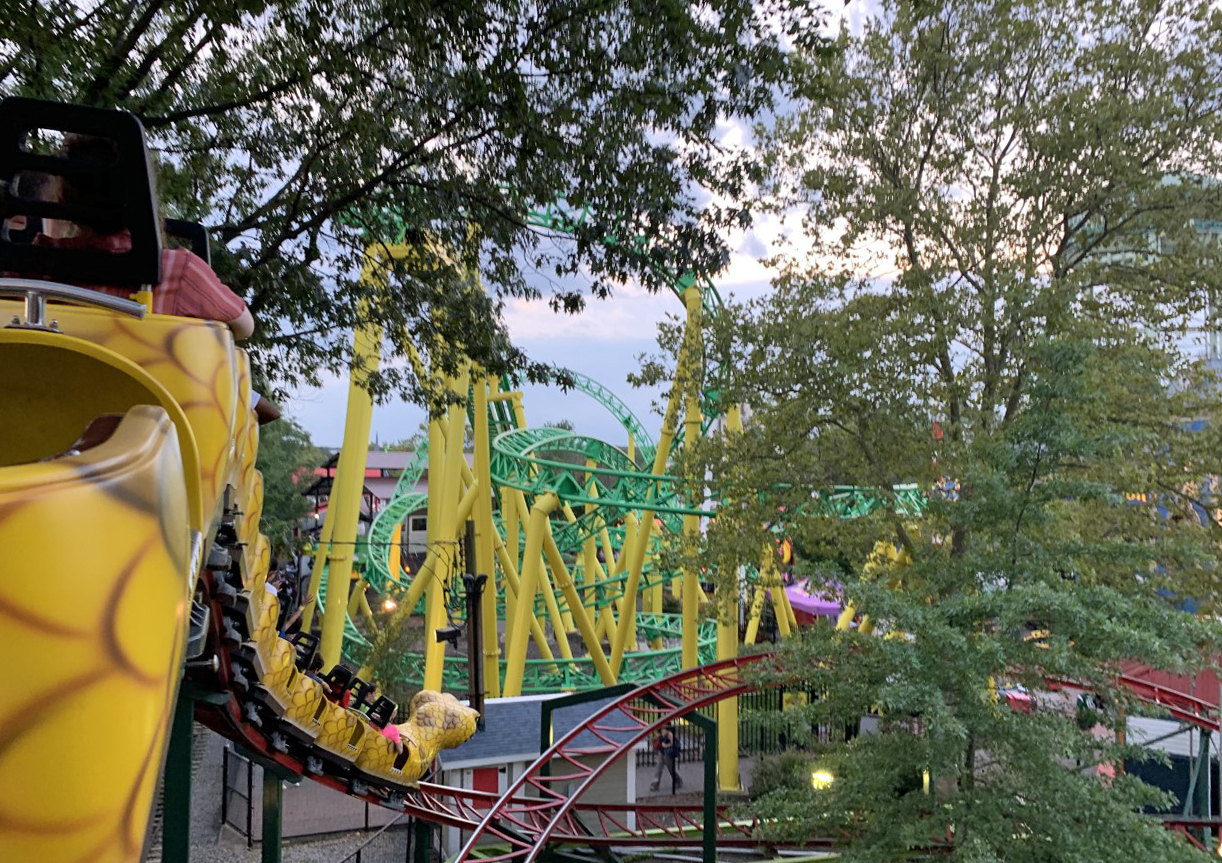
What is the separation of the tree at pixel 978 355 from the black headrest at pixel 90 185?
503 centimetres

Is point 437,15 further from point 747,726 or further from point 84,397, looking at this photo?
point 747,726

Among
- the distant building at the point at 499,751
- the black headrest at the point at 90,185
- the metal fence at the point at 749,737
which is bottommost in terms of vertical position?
the metal fence at the point at 749,737

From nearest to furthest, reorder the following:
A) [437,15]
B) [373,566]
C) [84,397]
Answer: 1. [84,397]
2. [437,15]
3. [373,566]

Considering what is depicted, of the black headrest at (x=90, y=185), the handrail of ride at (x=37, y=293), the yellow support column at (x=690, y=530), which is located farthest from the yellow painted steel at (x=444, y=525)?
the handrail of ride at (x=37, y=293)

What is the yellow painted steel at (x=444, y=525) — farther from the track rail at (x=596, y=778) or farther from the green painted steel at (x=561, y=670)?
the green painted steel at (x=561, y=670)

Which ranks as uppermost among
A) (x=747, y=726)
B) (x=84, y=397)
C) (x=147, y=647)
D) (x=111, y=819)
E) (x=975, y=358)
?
(x=975, y=358)

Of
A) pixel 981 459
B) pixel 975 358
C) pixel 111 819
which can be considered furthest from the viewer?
pixel 975 358

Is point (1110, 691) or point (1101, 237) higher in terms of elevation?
point (1101, 237)

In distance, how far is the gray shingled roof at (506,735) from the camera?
33.3 ft

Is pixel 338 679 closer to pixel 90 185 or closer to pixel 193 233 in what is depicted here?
pixel 193 233

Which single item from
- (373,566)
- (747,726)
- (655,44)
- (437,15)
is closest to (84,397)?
(437,15)

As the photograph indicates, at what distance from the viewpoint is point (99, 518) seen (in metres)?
0.93

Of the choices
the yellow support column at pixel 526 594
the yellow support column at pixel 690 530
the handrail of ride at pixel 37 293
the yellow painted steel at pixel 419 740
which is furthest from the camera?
the yellow support column at pixel 526 594

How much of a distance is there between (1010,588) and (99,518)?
589 centimetres
